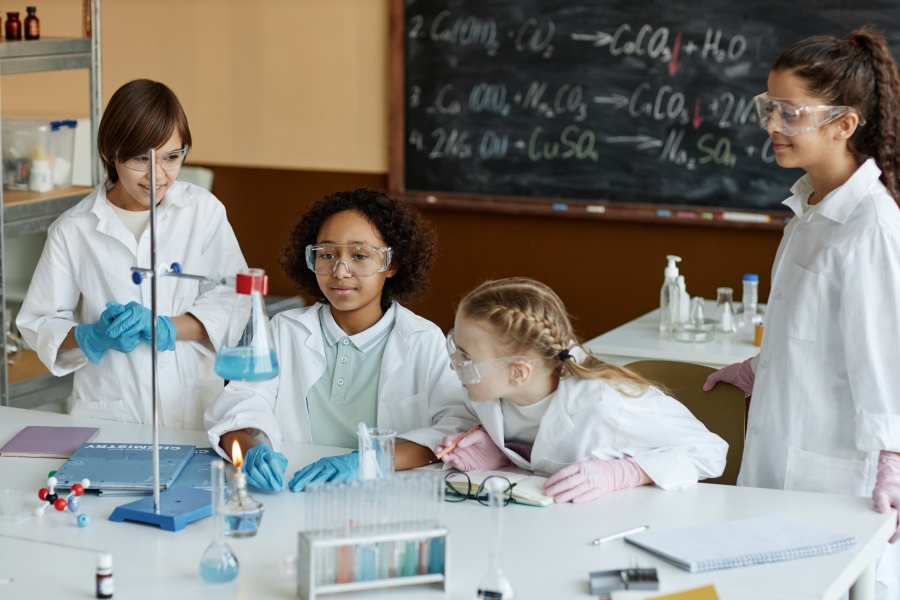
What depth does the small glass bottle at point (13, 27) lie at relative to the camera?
339 centimetres

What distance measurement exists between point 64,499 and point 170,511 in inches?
7.9

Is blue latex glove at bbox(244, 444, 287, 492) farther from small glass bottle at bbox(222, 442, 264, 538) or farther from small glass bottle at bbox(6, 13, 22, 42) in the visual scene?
small glass bottle at bbox(6, 13, 22, 42)

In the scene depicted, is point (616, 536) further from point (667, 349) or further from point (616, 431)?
point (667, 349)

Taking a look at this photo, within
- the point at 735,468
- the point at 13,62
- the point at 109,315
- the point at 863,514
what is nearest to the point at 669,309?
the point at 735,468

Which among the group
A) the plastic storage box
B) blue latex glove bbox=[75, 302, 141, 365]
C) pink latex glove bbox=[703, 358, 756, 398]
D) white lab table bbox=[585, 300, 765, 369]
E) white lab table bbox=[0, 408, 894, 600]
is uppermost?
the plastic storage box

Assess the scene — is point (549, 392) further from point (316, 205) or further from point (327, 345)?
point (316, 205)

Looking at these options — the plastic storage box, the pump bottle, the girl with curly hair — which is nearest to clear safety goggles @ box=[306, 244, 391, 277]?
the girl with curly hair

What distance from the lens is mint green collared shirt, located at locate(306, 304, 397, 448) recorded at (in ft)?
7.22

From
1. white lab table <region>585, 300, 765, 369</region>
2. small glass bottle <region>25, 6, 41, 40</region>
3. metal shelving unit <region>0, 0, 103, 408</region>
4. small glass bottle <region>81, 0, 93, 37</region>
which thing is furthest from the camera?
small glass bottle <region>81, 0, 93, 37</region>

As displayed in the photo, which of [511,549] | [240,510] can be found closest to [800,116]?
[511,549]

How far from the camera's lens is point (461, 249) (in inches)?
171

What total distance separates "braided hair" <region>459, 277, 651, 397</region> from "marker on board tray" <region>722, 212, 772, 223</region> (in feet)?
6.90

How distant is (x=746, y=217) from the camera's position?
3.81 meters

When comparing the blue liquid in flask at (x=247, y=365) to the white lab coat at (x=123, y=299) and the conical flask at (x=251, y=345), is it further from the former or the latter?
the white lab coat at (x=123, y=299)
